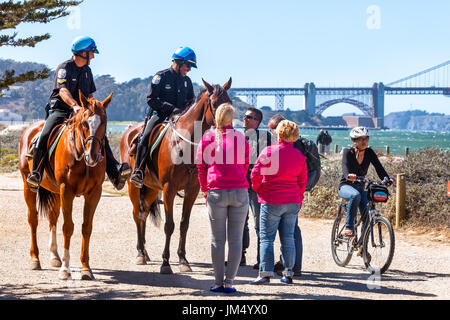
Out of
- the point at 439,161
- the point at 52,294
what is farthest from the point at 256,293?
the point at 439,161

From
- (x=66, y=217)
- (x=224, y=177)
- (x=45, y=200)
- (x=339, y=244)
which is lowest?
(x=339, y=244)

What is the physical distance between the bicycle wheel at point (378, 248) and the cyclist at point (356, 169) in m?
0.30

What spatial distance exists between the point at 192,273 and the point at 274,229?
171 centimetres

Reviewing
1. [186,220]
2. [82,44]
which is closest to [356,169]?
[186,220]

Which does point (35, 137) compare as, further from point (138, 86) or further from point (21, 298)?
point (138, 86)

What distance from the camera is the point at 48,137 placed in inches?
334

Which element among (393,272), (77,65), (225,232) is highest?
(77,65)

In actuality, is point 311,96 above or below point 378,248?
above

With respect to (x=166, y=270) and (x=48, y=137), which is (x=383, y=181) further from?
(x=48, y=137)

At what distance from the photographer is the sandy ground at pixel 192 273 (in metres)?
7.18

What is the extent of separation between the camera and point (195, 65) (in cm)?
927

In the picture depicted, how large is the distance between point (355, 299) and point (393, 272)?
212cm

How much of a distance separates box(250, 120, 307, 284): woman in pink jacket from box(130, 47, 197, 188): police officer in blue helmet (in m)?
2.20

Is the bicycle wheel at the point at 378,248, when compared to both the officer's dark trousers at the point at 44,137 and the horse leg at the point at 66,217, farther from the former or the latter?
the officer's dark trousers at the point at 44,137
